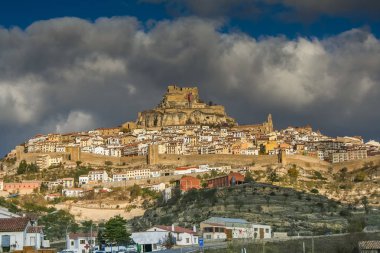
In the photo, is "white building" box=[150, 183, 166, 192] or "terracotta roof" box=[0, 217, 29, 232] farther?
"white building" box=[150, 183, 166, 192]

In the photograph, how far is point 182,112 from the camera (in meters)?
128

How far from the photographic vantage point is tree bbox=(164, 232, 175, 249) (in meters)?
39.7

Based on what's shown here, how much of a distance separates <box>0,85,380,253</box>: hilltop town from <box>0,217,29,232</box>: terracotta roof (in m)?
20.5

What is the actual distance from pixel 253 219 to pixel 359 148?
5312cm

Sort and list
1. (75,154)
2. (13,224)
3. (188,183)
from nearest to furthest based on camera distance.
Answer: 1. (13,224)
2. (188,183)
3. (75,154)

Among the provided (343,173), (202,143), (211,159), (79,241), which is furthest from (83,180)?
(79,241)

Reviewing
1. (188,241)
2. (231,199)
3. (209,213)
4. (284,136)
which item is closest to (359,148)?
(284,136)

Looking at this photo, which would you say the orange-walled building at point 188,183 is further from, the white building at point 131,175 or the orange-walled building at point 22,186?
the orange-walled building at point 22,186

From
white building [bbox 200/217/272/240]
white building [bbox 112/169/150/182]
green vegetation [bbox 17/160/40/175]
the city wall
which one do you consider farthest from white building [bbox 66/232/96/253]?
green vegetation [bbox 17/160/40/175]

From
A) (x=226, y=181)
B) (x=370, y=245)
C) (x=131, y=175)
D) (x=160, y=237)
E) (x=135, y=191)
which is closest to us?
(x=370, y=245)

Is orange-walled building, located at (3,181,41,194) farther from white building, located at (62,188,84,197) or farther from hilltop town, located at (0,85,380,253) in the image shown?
white building, located at (62,188,84,197)

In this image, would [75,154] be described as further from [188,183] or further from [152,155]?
[188,183]

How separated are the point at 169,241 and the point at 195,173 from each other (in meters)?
50.1

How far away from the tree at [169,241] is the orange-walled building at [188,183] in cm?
3850
